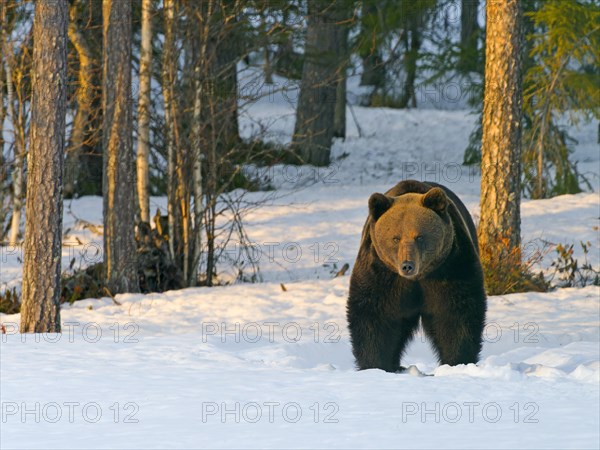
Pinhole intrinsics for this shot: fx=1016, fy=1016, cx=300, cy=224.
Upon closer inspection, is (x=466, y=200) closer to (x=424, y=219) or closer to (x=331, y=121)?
(x=331, y=121)

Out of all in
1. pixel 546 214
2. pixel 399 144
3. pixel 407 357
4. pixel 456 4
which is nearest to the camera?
pixel 407 357

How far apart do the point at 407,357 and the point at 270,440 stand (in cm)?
429

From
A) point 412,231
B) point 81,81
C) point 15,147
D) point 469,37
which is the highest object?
point 469,37

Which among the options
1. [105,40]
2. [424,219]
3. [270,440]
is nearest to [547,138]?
[105,40]

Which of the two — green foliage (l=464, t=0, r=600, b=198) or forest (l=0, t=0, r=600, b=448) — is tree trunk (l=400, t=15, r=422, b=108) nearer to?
forest (l=0, t=0, r=600, b=448)

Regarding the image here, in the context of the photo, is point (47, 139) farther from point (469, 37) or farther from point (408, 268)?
point (469, 37)

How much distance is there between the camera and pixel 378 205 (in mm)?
6641

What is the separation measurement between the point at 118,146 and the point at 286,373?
5.69 metres

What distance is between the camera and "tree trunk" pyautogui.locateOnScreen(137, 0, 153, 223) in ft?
40.1

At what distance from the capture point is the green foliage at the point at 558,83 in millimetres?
15672

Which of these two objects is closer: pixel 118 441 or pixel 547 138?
pixel 118 441

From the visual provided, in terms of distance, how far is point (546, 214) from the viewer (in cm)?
1497

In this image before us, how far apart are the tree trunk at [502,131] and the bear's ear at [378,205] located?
4929mm

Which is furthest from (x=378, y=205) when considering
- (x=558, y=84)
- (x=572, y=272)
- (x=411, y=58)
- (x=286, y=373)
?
(x=411, y=58)
